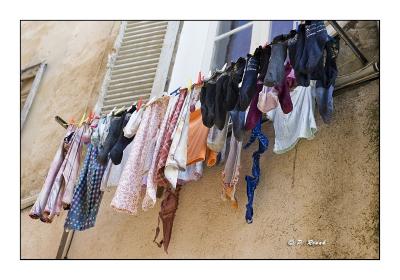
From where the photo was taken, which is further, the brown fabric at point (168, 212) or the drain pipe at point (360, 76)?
the brown fabric at point (168, 212)

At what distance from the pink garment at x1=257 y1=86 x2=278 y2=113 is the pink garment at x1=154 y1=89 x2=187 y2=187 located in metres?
0.79

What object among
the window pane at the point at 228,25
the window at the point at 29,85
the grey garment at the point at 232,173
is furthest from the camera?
the window at the point at 29,85

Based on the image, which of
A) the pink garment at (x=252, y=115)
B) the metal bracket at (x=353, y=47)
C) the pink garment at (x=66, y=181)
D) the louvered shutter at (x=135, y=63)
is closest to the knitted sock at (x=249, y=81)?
the pink garment at (x=252, y=115)

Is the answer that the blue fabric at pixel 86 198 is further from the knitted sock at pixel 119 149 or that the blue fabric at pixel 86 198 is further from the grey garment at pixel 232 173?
the grey garment at pixel 232 173

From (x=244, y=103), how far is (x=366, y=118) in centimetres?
78

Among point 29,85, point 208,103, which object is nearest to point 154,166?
point 208,103

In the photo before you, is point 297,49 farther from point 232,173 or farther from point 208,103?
point 232,173

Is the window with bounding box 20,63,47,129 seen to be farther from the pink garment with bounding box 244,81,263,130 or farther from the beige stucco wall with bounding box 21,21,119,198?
the pink garment with bounding box 244,81,263,130

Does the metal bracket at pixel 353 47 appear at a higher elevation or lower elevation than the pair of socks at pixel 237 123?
lower

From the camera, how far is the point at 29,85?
7016 mm

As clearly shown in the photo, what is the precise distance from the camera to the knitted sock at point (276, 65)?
122 inches

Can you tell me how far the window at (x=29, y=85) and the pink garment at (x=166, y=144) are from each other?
318 centimetres

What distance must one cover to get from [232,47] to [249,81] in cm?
190

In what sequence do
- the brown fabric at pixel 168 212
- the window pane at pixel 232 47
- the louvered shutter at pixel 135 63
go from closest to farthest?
the brown fabric at pixel 168 212 → the window pane at pixel 232 47 → the louvered shutter at pixel 135 63
